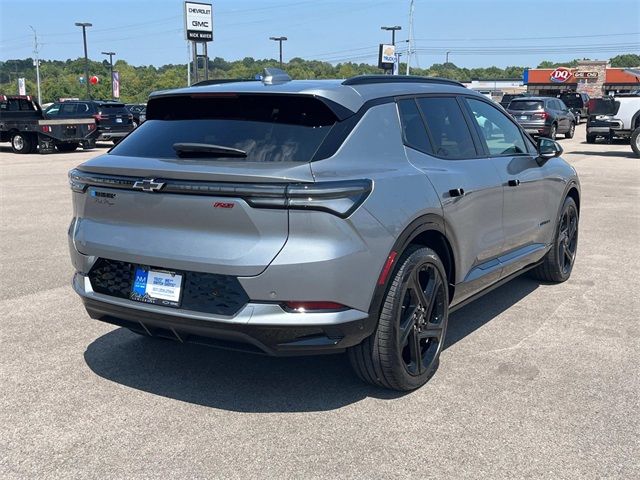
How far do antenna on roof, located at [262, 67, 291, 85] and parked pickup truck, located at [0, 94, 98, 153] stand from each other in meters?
20.3

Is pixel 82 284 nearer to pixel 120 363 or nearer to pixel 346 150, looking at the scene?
pixel 120 363

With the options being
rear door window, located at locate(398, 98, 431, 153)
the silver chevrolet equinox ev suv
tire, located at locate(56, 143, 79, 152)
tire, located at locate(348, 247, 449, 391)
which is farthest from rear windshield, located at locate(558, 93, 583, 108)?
tire, located at locate(348, 247, 449, 391)

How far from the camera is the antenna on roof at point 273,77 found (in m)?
3.96

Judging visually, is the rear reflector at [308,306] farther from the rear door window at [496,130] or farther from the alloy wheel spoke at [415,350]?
the rear door window at [496,130]

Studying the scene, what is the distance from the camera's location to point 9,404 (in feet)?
12.3

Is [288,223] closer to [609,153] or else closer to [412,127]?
A: [412,127]

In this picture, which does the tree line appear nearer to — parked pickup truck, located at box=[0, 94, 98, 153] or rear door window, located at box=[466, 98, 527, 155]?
parked pickup truck, located at box=[0, 94, 98, 153]

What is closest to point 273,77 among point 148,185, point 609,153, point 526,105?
point 148,185

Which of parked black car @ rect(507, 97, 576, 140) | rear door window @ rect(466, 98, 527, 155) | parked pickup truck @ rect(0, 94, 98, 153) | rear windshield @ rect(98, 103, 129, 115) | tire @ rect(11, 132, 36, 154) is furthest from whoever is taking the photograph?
parked black car @ rect(507, 97, 576, 140)

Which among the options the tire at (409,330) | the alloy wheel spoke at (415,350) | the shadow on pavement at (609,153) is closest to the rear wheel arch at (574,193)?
the tire at (409,330)

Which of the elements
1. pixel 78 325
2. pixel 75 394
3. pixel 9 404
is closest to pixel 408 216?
pixel 75 394

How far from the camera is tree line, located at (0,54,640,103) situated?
9124cm

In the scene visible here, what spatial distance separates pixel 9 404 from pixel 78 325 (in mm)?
1408

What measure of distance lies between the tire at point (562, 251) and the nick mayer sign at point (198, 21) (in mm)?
36249
